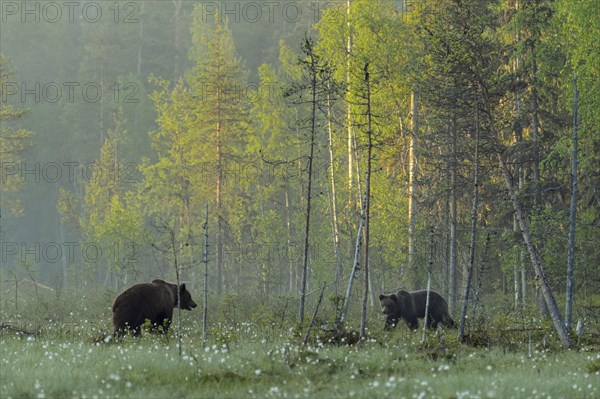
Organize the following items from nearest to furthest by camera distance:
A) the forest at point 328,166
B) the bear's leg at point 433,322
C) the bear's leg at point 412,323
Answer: the forest at point 328,166 → the bear's leg at point 433,322 → the bear's leg at point 412,323

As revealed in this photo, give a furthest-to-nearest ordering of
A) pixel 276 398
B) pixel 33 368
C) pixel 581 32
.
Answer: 1. pixel 581 32
2. pixel 33 368
3. pixel 276 398

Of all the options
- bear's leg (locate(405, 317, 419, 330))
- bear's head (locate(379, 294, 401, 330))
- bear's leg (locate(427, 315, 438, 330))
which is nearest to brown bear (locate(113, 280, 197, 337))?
bear's head (locate(379, 294, 401, 330))

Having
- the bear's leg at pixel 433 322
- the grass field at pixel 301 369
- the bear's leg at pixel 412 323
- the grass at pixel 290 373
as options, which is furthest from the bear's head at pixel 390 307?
the grass at pixel 290 373

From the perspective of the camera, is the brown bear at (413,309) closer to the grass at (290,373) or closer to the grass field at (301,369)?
the grass field at (301,369)

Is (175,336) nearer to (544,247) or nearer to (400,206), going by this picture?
(544,247)

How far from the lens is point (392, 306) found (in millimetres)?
20766

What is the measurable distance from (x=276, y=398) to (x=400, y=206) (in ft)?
73.8

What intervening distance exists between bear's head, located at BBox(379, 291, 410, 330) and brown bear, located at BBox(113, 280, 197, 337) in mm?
5951

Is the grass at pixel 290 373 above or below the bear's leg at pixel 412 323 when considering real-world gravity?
above

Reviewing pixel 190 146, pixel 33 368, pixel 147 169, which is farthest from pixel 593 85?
pixel 147 169

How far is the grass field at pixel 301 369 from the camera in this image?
9820 millimetres

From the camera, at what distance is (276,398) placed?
9266 mm

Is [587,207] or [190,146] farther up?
[190,146]

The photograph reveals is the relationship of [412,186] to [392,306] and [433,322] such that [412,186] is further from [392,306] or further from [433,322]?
[433,322]
